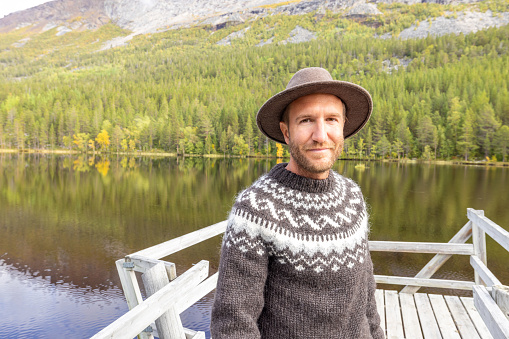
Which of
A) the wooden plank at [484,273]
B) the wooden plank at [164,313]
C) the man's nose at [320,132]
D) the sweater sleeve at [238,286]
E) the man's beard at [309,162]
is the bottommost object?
the wooden plank at [484,273]

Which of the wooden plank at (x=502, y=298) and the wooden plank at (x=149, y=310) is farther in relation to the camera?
the wooden plank at (x=502, y=298)

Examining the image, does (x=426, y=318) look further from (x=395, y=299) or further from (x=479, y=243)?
(x=479, y=243)

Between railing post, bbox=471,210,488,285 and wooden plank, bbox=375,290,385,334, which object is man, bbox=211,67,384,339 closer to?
wooden plank, bbox=375,290,385,334

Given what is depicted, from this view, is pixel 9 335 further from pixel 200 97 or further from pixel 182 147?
pixel 200 97

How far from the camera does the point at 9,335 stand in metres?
8.05

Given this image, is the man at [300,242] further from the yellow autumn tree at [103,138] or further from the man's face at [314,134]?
the yellow autumn tree at [103,138]

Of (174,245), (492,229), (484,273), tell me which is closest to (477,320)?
(484,273)

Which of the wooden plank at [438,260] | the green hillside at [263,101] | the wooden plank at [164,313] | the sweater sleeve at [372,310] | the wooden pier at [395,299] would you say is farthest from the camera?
the green hillside at [263,101]

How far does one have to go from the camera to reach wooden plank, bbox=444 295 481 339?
12.4 feet

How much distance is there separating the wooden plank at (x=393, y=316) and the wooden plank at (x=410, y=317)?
0.06m

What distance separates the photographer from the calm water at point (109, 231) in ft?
29.8

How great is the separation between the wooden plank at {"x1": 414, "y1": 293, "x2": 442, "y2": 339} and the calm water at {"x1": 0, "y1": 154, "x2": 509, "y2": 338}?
17.6 feet

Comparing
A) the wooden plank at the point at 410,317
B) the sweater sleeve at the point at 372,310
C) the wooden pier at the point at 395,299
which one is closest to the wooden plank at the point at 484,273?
the wooden pier at the point at 395,299

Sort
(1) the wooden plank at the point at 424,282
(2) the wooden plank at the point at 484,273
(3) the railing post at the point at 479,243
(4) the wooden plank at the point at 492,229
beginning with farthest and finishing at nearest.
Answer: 1. (1) the wooden plank at the point at 424,282
2. (3) the railing post at the point at 479,243
3. (2) the wooden plank at the point at 484,273
4. (4) the wooden plank at the point at 492,229
